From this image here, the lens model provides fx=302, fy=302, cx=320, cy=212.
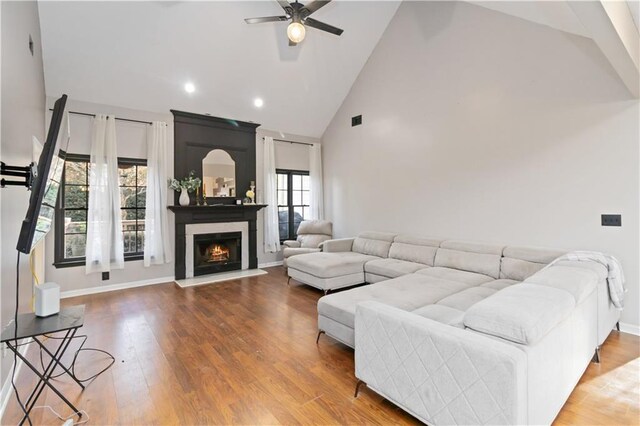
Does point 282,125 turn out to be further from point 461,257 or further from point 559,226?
point 559,226

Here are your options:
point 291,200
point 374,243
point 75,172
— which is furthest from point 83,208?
point 374,243

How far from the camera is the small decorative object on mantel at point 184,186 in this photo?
5.29m

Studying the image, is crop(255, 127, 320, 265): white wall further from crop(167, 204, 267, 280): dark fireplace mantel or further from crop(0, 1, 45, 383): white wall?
crop(0, 1, 45, 383): white wall

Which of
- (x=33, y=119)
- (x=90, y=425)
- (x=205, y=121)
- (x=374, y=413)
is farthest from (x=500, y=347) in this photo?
(x=205, y=121)

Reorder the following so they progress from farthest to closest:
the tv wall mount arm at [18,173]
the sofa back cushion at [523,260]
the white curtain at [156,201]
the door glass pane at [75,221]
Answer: the white curtain at [156,201], the door glass pane at [75,221], the sofa back cushion at [523,260], the tv wall mount arm at [18,173]

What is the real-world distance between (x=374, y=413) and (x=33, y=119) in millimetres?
4153

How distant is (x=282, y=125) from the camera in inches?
258

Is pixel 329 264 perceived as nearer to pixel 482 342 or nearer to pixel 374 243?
pixel 374 243

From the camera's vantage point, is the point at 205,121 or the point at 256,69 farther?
the point at 205,121

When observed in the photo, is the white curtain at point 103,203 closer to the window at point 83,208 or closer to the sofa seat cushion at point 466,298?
the window at point 83,208

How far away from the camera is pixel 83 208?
4688mm

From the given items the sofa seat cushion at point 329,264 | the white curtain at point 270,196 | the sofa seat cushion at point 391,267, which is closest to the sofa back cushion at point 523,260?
the sofa seat cushion at point 391,267

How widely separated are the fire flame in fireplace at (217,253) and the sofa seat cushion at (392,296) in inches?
142

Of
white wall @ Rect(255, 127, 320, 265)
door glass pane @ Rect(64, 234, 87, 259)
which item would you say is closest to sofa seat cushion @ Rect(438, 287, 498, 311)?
white wall @ Rect(255, 127, 320, 265)
